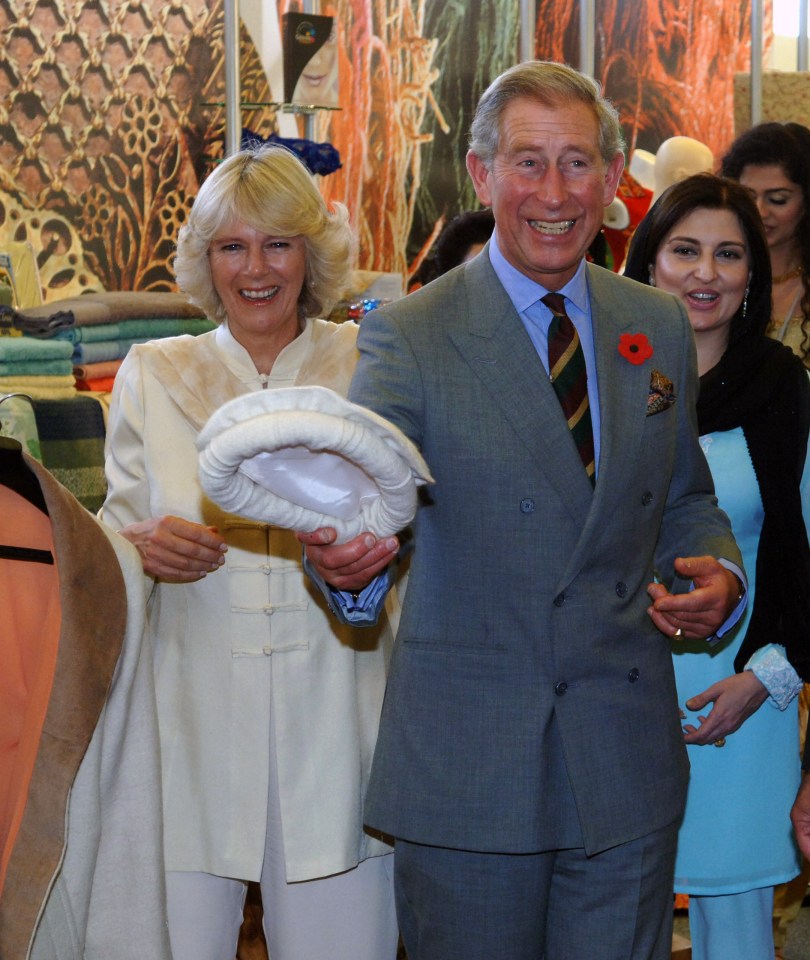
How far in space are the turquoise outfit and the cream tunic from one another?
59 cm

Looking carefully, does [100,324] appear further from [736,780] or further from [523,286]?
[736,780]

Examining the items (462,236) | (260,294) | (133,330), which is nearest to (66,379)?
(133,330)

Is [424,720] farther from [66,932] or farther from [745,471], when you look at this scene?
[745,471]

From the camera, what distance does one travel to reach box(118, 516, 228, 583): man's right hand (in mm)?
2166

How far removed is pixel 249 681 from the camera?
239 cm

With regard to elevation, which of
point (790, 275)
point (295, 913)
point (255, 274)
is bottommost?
point (295, 913)

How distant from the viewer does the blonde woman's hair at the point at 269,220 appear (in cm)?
250

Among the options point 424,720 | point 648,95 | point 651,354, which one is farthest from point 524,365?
point 648,95

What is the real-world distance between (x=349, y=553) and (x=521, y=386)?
42 cm

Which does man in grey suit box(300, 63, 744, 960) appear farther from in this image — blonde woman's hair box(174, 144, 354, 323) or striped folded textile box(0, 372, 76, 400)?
striped folded textile box(0, 372, 76, 400)

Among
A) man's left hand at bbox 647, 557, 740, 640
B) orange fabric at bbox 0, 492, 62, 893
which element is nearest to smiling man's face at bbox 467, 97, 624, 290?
man's left hand at bbox 647, 557, 740, 640

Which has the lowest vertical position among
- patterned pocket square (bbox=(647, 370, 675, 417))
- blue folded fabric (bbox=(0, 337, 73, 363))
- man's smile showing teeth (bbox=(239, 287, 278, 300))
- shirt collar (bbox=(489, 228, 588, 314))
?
patterned pocket square (bbox=(647, 370, 675, 417))

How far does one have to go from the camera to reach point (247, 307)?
8.32ft

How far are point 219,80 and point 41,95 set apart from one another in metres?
0.66
